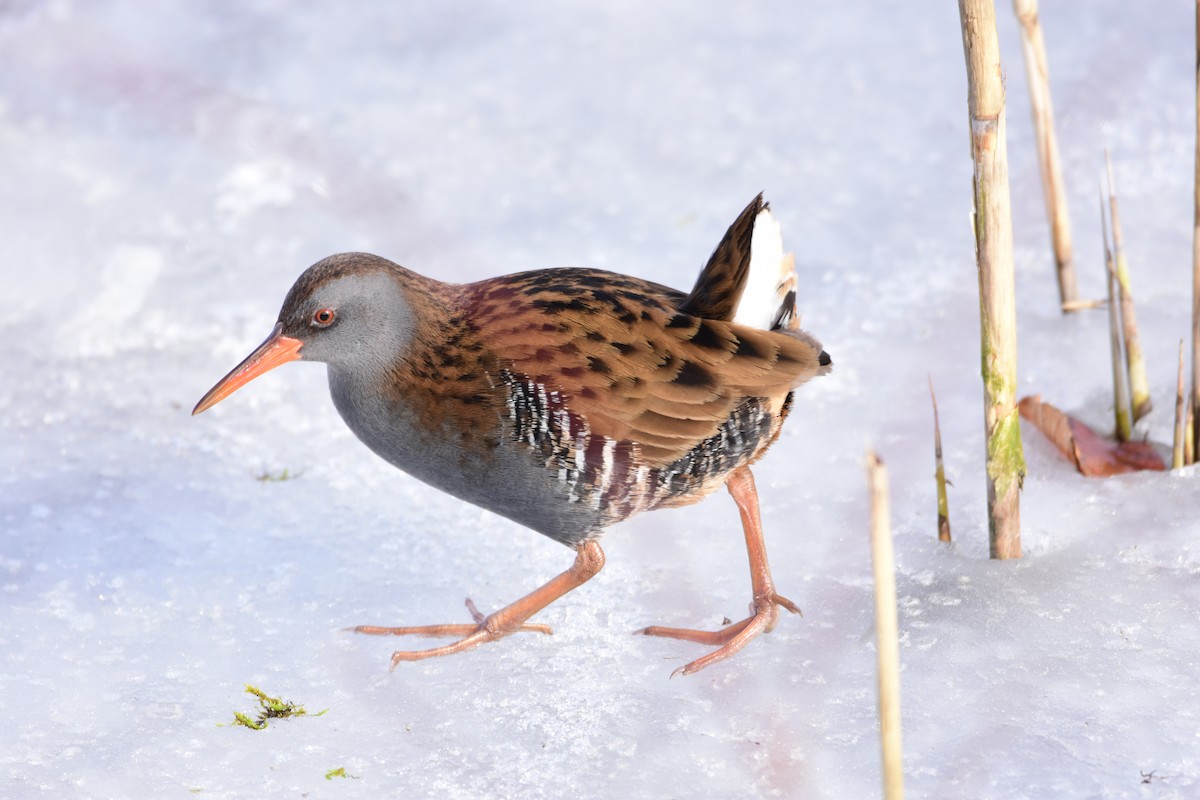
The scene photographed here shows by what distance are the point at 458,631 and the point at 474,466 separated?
0.45m

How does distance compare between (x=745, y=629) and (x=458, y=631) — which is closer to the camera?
(x=745, y=629)

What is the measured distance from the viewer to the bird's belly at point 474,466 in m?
2.67

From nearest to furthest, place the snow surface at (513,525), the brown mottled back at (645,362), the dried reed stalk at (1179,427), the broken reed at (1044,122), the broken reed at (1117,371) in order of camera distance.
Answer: the snow surface at (513,525) → the brown mottled back at (645,362) → the dried reed stalk at (1179,427) → the broken reed at (1117,371) → the broken reed at (1044,122)

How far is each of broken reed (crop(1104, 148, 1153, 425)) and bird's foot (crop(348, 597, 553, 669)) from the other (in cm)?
159

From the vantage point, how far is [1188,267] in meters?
4.08

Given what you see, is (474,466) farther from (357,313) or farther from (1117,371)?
(1117,371)

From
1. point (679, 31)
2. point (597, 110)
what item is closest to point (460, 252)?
point (597, 110)

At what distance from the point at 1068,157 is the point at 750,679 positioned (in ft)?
9.19

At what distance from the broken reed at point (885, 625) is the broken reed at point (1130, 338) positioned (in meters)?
1.80

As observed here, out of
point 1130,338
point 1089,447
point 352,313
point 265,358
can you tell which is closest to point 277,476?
point 265,358

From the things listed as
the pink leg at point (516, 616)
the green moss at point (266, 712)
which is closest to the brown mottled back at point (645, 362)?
the pink leg at point (516, 616)

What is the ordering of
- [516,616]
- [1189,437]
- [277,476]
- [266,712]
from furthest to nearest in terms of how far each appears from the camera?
[277,476] < [1189,437] < [516,616] < [266,712]

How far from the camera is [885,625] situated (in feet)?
5.50

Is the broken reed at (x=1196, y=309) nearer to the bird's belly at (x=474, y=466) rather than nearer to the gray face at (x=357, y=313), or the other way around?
the bird's belly at (x=474, y=466)
